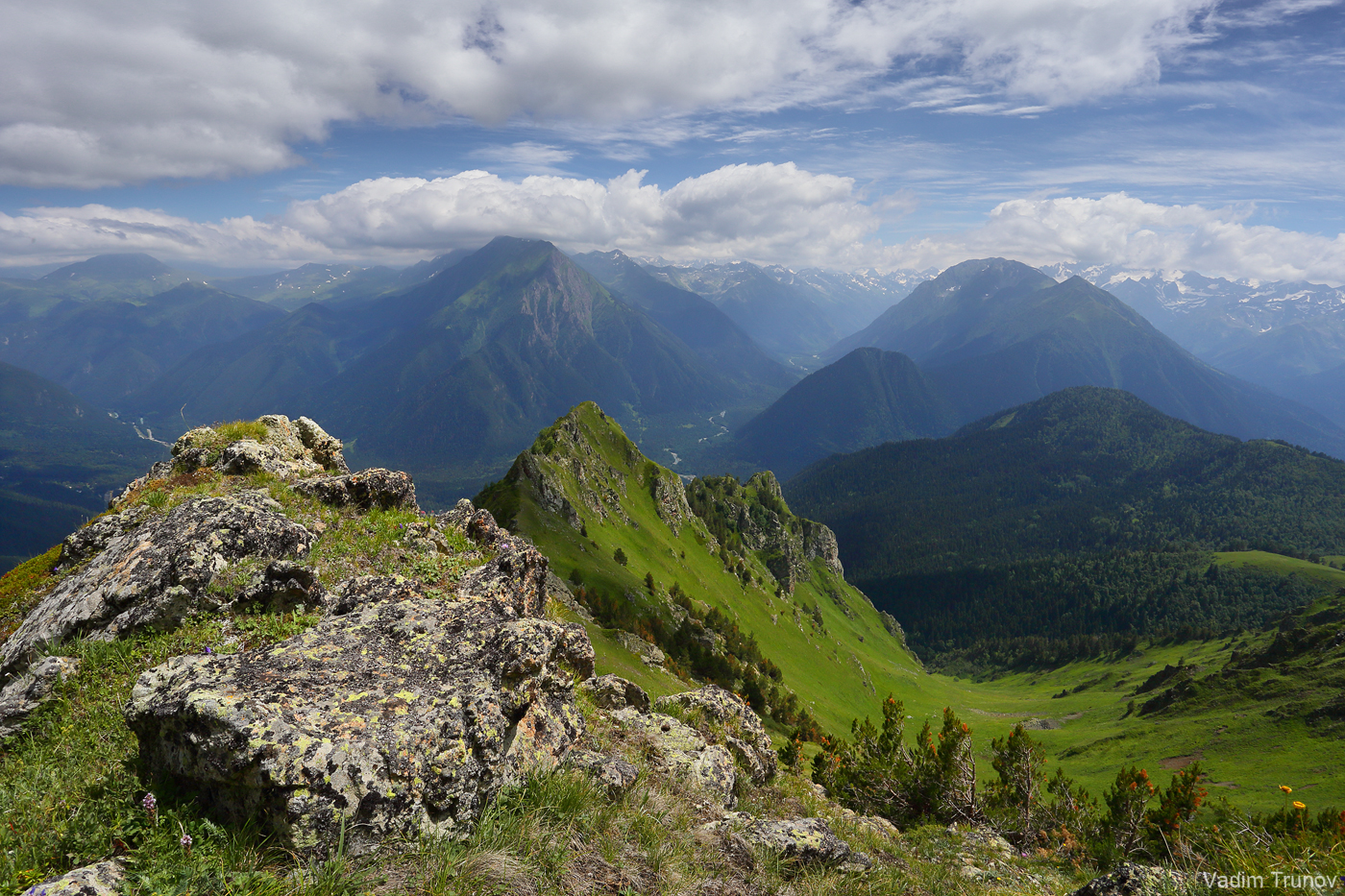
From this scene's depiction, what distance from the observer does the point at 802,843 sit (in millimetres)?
10328

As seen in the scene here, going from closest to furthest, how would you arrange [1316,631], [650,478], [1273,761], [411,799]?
[411,799] < [1273,761] < [1316,631] < [650,478]

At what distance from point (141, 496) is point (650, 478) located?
14497 cm

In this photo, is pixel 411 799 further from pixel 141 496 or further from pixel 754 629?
pixel 754 629

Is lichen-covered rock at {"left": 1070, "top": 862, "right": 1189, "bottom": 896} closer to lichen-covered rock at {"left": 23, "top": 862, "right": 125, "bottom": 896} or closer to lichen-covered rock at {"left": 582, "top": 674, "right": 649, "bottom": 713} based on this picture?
lichen-covered rock at {"left": 582, "top": 674, "right": 649, "bottom": 713}

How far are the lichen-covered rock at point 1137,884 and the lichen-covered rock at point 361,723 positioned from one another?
31.1 feet

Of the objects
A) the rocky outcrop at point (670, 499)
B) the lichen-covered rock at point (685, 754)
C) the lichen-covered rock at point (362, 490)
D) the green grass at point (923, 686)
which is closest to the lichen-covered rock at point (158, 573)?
the lichen-covered rock at point (362, 490)

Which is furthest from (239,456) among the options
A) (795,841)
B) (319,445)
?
(795,841)

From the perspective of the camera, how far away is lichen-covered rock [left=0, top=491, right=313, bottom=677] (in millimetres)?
11156

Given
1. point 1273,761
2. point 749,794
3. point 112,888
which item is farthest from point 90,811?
point 1273,761

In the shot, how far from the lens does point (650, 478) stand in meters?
161

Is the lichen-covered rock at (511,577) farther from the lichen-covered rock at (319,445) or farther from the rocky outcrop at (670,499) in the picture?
the rocky outcrop at (670,499)

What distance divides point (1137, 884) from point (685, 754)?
30.4ft

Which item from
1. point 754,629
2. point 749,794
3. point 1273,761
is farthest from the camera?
point 754,629

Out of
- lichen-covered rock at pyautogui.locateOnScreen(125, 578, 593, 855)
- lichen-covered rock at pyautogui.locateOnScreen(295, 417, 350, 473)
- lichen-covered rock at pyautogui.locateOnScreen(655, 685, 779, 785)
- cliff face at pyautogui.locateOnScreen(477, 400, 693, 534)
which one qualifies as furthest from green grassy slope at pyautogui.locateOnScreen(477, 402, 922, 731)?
lichen-covered rock at pyautogui.locateOnScreen(125, 578, 593, 855)
